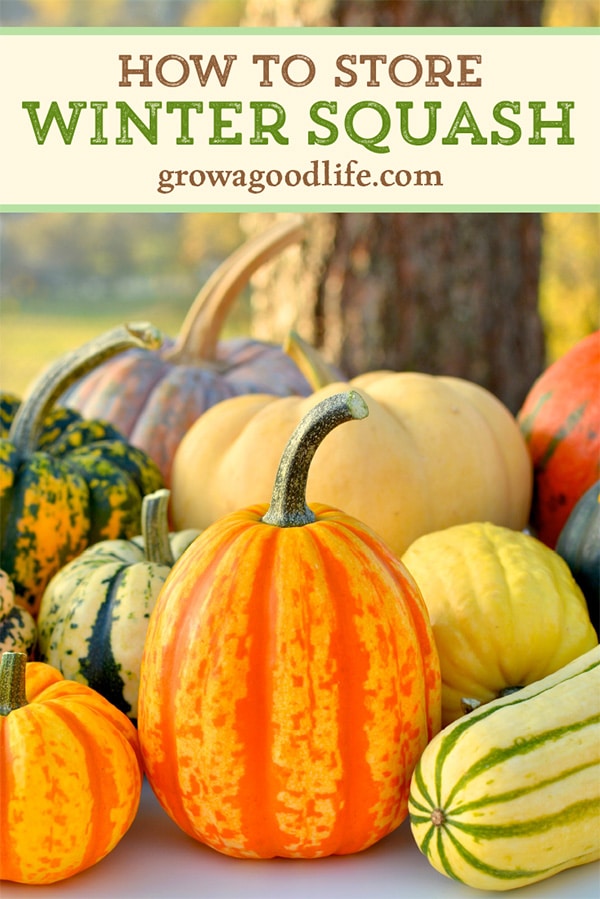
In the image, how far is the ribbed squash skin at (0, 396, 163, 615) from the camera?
1824 millimetres

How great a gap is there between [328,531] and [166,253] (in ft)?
37.4

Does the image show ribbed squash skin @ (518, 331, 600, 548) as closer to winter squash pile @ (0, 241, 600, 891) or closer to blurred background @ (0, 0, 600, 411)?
winter squash pile @ (0, 241, 600, 891)

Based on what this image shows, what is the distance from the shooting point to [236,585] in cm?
121

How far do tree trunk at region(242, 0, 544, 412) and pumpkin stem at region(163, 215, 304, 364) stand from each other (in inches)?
33.7

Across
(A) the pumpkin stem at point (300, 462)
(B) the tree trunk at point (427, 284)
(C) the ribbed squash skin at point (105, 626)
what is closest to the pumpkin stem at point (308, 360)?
(C) the ribbed squash skin at point (105, 626)

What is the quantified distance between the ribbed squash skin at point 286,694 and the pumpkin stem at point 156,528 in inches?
14.2

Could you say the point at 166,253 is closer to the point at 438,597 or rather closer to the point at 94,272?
the point at 94,272

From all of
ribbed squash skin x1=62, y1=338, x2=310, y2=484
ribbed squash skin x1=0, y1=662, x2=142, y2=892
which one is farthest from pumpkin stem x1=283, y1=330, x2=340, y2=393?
ribbed squash skin x1=0, y1=662, x2=142, y2=892

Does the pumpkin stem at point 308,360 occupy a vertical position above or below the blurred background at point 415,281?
below

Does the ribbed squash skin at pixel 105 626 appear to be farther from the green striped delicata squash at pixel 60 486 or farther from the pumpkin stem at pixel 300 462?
the pumpkin stem at pixel 300 462

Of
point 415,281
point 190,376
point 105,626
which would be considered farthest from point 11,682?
point 415,281

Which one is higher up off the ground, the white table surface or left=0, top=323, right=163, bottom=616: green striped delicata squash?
left=0, top=323, right=163, bottom=616: green striped delicata squash

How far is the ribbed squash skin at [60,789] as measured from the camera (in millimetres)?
1161

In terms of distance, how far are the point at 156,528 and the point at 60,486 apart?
33 cm
